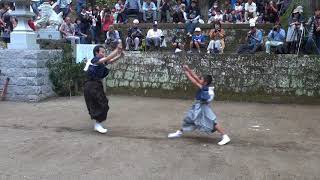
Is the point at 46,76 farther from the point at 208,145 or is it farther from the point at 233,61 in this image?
the point at 208,145

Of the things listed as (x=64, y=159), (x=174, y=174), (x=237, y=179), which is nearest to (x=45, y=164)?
(x=64, y=159)

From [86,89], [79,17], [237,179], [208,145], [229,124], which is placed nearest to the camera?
[237,179]

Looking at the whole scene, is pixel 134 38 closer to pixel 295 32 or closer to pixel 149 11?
pixel 149 11

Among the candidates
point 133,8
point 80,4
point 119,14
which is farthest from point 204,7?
point 80,4

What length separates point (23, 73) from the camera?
41.4 feet

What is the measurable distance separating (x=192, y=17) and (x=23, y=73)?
296 inches

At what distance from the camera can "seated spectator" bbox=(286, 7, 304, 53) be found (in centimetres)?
1444

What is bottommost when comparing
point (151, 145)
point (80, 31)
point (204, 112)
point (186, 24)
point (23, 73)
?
point (151, 145)

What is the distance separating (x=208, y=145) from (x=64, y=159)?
7.96 ft

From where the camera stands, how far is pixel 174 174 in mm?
6758

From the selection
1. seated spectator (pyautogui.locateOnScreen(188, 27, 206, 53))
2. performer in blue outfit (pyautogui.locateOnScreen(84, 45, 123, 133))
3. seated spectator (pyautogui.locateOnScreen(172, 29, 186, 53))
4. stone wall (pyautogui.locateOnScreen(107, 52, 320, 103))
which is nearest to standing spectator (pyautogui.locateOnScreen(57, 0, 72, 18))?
seated spectator (pyautogui.locateOnScreen(172, 29, 186, 53))

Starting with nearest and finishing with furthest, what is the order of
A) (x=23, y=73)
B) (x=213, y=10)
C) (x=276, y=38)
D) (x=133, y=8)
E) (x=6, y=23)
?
(x=23, y=73)
(x=276, y=38)
(x=6, y=23)
(x=213, y=10)
(x=133, y=8)

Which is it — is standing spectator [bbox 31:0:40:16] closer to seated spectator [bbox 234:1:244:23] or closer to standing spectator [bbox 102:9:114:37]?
standing spectator [bbox 102:9:114:37]

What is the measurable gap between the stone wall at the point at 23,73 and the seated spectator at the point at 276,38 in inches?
256
